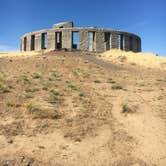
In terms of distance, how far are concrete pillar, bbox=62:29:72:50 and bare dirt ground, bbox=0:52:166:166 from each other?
54.4ft

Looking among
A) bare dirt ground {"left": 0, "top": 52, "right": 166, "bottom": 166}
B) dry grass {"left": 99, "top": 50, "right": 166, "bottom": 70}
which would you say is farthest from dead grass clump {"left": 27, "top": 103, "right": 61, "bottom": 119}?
dry grass {"left": 99, "top": 50, "right": 166, "bottom": 70}

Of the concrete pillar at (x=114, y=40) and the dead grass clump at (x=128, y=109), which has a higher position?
the concrete pillar at (x=114, y=40)

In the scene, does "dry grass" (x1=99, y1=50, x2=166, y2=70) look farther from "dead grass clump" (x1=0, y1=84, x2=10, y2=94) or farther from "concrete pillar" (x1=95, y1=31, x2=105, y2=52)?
"dead grass clump" (x1=0, y1=84, x2=10, y2=94)

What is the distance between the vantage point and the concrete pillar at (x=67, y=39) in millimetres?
35688

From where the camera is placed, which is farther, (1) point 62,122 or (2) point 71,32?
(2) point 71,32

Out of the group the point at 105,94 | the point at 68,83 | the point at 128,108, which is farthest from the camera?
the point at 68,83

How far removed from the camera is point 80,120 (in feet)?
40.3

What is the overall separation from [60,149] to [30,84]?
706cm

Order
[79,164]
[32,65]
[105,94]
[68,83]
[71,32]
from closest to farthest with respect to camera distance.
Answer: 1. [79,164]
2. [105,94]
3. [68,83]
4. [32,65]
5. [71,32]

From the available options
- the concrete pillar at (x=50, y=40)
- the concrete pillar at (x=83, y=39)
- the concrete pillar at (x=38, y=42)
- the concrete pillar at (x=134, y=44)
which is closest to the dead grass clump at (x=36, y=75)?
the concrete pillar at (x=83, y=39)

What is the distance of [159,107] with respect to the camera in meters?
14.4

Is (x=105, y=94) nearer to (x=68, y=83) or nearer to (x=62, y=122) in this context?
(x=68, y=83)

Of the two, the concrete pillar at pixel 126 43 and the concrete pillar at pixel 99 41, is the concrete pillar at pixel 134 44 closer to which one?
the concrete pillar at pixel 126 43

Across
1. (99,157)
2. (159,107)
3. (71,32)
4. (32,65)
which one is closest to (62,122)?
(99,157)
